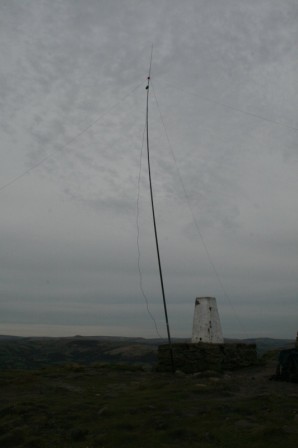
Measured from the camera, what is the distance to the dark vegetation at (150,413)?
6.18m

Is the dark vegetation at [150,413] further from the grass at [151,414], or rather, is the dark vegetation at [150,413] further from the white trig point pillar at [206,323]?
the white trig point pillar at [206,323]

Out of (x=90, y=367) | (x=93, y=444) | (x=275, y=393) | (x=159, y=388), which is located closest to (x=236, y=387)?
(x=275, y=393)

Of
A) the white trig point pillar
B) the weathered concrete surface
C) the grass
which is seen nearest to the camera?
the grass

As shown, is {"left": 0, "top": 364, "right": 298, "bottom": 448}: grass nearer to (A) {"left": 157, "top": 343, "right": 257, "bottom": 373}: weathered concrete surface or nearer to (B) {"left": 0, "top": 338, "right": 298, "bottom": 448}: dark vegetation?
(B) {"left": 0, "top": 338, "right": 298, "bottom": 448}: dark vegetation

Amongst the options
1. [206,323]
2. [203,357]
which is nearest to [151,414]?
[203,357]

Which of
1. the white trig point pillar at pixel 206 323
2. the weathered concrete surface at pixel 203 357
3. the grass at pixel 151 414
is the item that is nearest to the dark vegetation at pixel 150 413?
the grass at pixel 151 414

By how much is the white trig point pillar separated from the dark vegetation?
9.06 feet

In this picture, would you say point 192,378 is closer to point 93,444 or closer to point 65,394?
point 65,394

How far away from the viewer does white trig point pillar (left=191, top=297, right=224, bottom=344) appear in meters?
15.0

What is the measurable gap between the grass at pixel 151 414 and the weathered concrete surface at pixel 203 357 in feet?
7.82

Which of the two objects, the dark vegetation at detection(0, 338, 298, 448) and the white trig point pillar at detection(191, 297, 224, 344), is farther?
the white trig point pillar at detection(191, 297, 224, 344)

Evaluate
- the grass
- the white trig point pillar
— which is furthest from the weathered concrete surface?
the grass

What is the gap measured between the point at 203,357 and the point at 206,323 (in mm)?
1496

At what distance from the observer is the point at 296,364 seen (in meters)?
11.0
